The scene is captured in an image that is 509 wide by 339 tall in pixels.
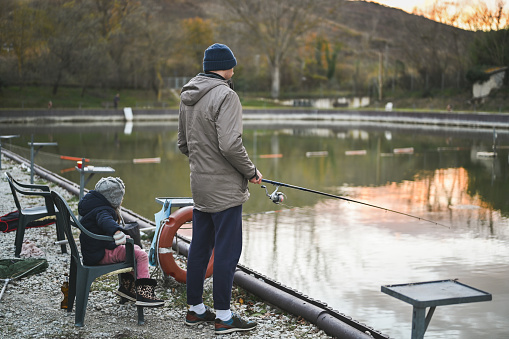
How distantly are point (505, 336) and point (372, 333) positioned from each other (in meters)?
1.62

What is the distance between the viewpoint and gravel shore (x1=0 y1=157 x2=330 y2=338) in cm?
478

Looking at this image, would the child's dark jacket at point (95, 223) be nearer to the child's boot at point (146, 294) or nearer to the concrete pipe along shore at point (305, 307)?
the child's boot at point (146, 294)

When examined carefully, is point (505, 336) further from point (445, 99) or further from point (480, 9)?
point (480, 9)

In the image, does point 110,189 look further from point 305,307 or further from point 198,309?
point 305,307

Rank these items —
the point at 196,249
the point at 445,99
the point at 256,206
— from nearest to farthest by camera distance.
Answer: the point at 196,249 < the point at 256,206 < the point at 445,99

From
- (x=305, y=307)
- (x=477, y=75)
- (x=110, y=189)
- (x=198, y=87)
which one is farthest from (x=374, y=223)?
(x=477, y=75)

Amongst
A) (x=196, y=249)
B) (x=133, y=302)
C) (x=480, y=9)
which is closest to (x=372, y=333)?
(x=196, y=249)

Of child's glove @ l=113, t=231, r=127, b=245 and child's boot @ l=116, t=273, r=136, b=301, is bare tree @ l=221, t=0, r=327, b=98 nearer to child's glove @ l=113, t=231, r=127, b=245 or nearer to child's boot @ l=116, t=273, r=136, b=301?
child's boot @ l=116, t=273, r=136, b=301

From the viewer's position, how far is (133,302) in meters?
5.46

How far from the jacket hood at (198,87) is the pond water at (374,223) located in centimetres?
267

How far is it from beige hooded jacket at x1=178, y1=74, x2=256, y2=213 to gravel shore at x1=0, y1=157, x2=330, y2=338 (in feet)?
3.23

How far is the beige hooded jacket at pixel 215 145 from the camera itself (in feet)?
14.7

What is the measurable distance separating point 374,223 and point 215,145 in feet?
20.9

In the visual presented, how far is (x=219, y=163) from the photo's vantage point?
4.61 metres
